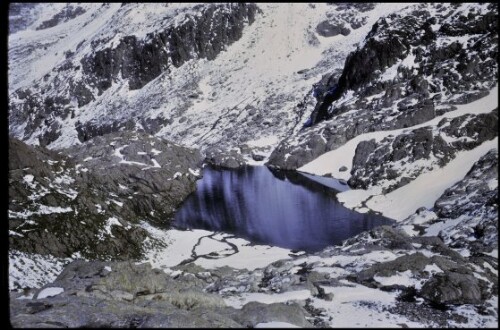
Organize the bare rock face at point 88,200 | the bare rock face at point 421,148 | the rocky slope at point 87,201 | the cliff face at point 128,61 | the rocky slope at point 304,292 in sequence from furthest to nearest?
the cliff face at point 128,61
the bare rock face at point 421,148
the bare rock face at point 88,200
the rocky slope at point 87,201
the rocky slope at point 304,292

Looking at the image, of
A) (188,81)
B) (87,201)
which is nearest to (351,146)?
(87,201)

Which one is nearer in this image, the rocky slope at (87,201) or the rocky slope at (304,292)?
the rocky slope at (304,292)

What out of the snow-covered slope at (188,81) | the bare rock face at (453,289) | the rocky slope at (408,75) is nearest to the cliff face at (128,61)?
the snow-covered slope at (188,81)

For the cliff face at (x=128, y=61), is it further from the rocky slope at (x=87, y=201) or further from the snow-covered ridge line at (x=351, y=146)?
the rocky slope at (x=87, y=201)

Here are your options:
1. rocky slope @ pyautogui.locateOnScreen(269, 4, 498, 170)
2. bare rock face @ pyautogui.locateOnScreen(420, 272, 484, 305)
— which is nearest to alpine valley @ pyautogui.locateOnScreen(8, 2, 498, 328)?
bare rock face @ pyautogui.locateOnScreen(420, 272, 484, 305)

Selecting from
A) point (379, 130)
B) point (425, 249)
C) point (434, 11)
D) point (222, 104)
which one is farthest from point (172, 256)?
point (222, 104)

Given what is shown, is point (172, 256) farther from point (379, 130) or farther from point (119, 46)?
point (119, 46)
